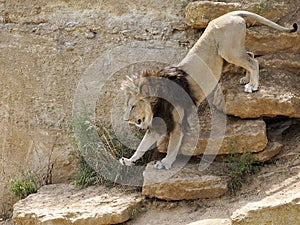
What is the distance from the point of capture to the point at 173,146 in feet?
19.4

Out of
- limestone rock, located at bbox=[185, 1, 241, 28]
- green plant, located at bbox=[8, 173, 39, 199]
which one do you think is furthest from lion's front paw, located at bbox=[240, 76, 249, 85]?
green plant, located at bbox=[8, 173, 39, 199]

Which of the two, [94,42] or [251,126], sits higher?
[94,42]

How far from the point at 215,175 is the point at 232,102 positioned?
0.85 m

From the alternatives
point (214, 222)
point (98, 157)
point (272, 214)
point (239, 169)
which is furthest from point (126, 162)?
point (272, 214)

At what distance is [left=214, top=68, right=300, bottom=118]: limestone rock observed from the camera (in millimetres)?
5965

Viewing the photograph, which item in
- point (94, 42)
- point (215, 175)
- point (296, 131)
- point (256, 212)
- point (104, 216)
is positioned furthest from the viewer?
point (94, 42)

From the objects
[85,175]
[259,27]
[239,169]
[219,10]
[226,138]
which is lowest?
[85,175]

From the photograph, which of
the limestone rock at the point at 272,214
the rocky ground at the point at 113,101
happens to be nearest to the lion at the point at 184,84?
the rocky ground at the point at 113,101

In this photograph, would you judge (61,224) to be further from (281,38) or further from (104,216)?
(281,38)

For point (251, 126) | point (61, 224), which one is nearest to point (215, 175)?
point (251, 126)

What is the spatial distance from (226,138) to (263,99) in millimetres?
586

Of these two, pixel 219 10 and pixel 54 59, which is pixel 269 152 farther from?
pixel 54 59

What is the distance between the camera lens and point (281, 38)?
654cm

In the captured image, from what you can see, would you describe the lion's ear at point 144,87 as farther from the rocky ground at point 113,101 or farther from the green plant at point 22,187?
the green plant at point 22,187
